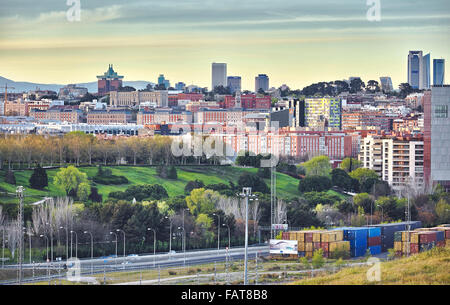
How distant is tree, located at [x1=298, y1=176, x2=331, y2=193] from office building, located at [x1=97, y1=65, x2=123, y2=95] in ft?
60.9

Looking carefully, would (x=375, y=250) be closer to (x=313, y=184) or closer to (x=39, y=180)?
(x=39, y=180)

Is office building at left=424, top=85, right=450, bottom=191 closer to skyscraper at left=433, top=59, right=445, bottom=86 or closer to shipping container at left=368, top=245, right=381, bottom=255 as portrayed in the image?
skyscraper at left=433, top=59, right=445, bottom=86

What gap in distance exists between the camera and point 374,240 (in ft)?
45.2

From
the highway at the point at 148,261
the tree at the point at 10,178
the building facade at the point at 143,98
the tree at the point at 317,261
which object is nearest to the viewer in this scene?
the tree at the point at 317,261

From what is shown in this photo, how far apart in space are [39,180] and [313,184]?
20.2 feet

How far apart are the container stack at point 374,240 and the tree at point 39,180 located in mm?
6930

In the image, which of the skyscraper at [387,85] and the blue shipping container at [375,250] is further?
the skyscraper at [387,85]

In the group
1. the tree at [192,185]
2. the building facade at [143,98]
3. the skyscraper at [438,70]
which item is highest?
the skyscraper at [438,70]

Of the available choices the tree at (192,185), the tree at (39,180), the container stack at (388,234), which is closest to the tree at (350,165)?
the tree at (192,185)

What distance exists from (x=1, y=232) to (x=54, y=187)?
4539 mm

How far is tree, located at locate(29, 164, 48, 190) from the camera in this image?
60.8 feet

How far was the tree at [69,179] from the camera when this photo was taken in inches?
732

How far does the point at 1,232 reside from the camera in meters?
14.1

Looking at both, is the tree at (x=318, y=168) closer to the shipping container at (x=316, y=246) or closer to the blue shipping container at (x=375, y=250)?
the blue shipping container at (x=375, y=250)
